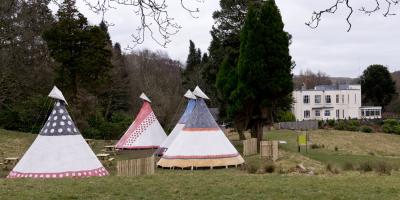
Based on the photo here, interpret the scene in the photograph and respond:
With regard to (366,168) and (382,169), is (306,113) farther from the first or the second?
(382,169)

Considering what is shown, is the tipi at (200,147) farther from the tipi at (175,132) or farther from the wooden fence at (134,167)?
the wooden fence at (134,167)

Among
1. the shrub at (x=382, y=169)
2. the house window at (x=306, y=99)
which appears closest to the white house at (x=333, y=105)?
the house window at (x=306, y=99)

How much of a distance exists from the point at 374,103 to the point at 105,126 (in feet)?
183

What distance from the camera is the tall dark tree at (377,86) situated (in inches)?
3083

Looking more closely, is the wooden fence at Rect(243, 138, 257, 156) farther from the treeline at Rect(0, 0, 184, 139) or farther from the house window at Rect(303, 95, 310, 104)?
the house window at Rect(303, 95, 310, 104)

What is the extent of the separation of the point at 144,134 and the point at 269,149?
403 inches

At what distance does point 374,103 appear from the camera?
84375 mm

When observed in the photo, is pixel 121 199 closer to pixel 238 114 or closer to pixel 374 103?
pixel 238 114

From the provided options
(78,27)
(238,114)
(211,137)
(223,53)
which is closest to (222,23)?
(223,53)

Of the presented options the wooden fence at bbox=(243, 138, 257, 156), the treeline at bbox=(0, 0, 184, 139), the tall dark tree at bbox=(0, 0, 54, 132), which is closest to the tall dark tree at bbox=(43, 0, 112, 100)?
the treeline at bbox=(0, 0, 184, 139)

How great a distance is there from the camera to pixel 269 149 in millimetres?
26516

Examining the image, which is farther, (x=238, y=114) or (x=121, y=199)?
(x=238, y=114)

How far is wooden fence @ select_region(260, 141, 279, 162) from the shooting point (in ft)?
86.1

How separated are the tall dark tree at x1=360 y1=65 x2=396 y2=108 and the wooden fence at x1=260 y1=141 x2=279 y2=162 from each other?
5684cm
